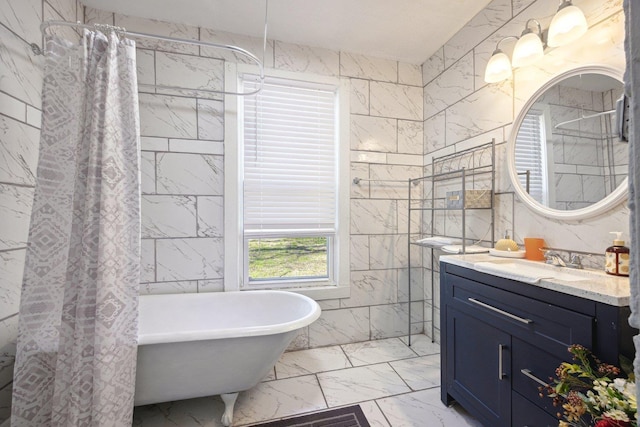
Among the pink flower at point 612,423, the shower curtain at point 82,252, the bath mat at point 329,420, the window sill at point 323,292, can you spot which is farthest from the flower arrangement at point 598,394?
the shower curtain at point 82,252

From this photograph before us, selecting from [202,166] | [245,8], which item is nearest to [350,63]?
[245,8]

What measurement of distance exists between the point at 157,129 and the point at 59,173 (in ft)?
2.98

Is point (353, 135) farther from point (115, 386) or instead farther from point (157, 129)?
point (115, 386)

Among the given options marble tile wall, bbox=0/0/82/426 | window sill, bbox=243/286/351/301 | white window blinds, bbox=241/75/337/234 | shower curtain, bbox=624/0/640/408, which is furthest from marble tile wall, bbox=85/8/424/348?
shower curtain, bbox=624/0/640/408

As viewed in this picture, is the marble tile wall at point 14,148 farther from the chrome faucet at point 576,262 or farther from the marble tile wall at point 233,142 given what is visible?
the chrome faucet at point 576,262

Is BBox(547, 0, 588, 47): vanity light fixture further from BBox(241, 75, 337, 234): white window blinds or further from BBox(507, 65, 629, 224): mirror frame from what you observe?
BBox(241, 75, 337, 234): white window blinds

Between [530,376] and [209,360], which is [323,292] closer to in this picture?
[209,360]

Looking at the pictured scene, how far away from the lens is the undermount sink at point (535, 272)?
44.0 inches

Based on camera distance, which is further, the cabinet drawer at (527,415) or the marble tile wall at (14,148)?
the marble tile wall at (14,148)

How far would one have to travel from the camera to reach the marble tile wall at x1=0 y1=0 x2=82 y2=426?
1352 mm

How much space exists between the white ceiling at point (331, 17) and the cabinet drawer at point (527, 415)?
233 centimetres

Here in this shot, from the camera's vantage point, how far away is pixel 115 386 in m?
1.20

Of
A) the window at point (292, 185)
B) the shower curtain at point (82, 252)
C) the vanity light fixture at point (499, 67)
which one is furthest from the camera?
the window at point (292, 185)

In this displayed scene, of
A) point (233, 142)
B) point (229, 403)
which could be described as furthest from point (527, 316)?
point (233, 142)
